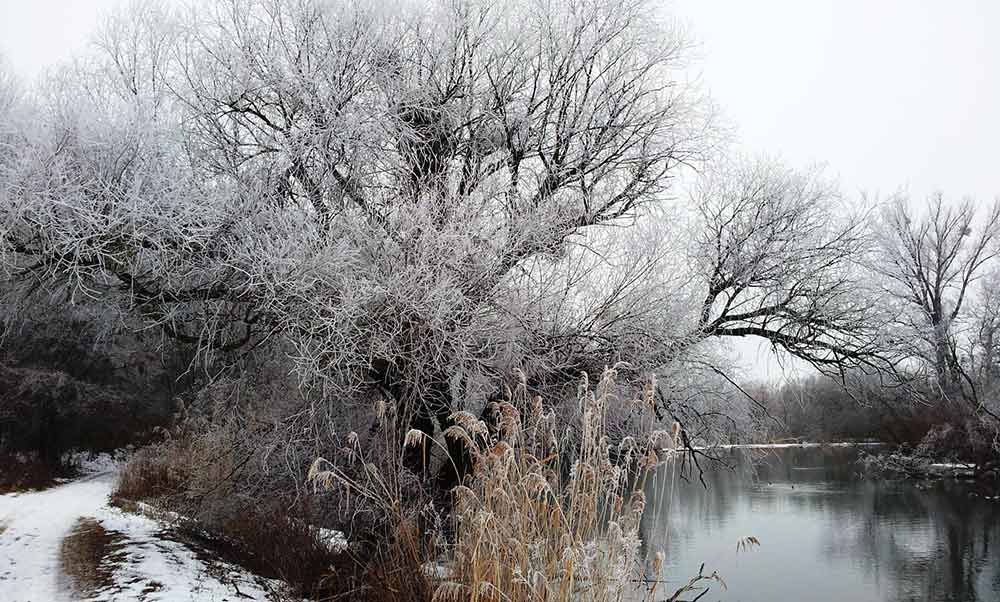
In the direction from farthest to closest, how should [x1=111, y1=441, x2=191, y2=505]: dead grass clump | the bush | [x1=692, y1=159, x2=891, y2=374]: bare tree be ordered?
1. the bush
2. [x1=111, y1=441, x2=191, y2=505]: dead grass clump
3. [x1=692, y1=159, x2=891, y2=374]: bare tree

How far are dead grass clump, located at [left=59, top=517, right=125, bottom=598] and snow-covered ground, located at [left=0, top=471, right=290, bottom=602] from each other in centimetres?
→ 4

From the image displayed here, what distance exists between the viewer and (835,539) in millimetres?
15023

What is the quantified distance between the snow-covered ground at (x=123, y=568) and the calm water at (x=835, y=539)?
4.15 m

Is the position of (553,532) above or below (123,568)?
above

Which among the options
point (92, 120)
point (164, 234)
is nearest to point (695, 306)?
point (164, 234)

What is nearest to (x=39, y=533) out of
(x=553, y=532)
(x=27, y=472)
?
(x=553, y=532)

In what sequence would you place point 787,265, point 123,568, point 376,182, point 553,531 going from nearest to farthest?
point 553,531 < point 123,568 < point 376,182 < point 787,265

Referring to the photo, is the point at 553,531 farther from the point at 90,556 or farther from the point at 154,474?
the point at 154,474

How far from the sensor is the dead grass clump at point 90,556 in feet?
20.5

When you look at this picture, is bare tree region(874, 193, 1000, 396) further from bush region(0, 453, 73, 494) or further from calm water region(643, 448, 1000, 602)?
bush region(0, 453, 73, 494)

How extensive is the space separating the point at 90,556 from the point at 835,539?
1330 cm

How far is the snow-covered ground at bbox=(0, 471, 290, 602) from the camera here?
596 cm

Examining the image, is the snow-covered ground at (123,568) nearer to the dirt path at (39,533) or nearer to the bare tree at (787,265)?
the dirt path at (39,533)

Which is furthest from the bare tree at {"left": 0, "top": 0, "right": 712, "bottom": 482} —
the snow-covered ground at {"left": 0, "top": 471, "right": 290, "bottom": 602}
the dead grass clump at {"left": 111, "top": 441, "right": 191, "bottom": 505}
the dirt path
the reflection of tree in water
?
the reflection of tree in water
